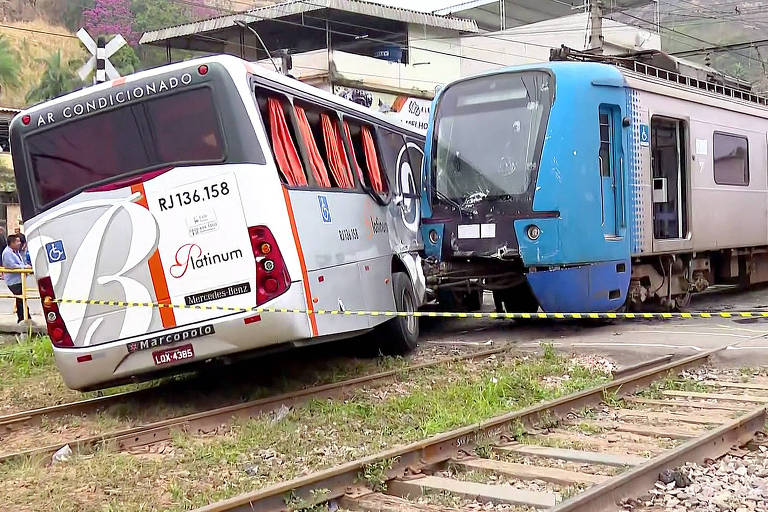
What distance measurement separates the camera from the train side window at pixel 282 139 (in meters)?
7.91

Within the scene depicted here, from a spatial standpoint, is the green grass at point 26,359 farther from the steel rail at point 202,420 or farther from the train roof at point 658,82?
the train roof at point 658,82

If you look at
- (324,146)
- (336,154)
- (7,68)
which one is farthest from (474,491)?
(7,68)

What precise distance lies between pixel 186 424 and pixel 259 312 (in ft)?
3.54

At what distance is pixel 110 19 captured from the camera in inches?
2293

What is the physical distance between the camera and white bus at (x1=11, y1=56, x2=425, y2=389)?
753cm

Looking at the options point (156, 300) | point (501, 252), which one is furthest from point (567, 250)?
point (156, 300)

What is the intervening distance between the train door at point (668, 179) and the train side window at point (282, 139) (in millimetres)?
6427

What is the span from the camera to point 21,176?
26.8 ft

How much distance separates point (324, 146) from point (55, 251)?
2.90 meters

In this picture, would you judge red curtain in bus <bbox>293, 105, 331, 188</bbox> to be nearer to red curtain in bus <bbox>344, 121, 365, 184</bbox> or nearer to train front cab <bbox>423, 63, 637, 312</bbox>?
red curtain in bus <bbox>344, 121, 365, 184</bbox>

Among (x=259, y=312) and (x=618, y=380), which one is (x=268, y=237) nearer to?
(x=259, y=312)

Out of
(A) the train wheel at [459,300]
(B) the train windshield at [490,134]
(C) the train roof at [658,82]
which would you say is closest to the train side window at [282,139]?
(B) the train windshield at [490,134]

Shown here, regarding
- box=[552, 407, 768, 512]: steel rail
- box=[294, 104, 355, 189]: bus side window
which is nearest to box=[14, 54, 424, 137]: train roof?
box=[294, 104, 355, 189]: bus side window

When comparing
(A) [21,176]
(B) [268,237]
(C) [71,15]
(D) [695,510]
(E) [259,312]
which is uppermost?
(C) [71,15]
